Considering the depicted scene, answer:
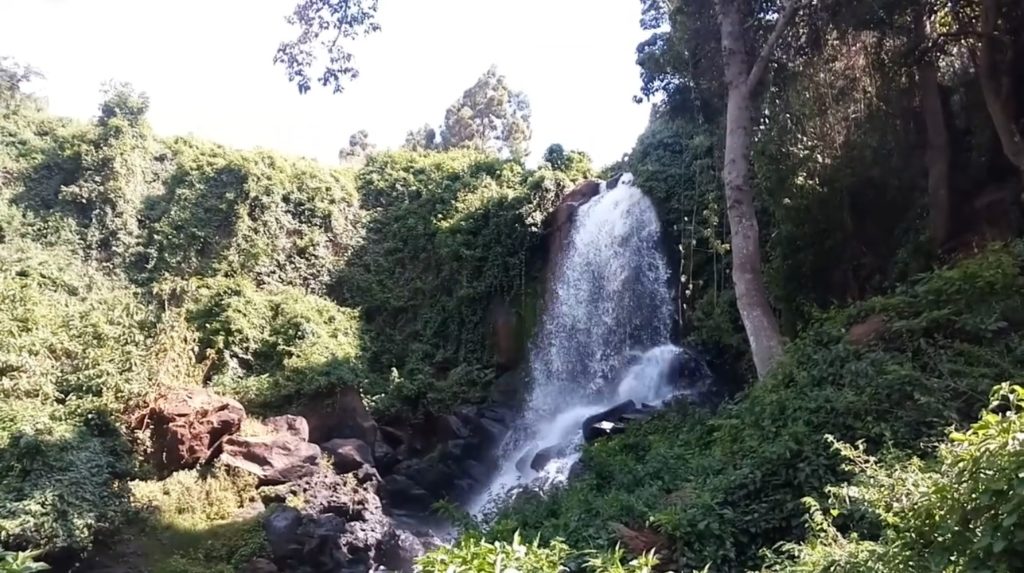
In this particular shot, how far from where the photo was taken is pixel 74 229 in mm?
17328

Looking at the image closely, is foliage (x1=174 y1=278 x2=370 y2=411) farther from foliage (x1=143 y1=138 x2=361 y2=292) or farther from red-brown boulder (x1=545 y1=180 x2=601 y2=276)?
red-brown boulder (x1=545 y1=180 x2=601 y2=276)

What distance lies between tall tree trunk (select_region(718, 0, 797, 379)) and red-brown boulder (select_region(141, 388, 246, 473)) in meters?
7.70

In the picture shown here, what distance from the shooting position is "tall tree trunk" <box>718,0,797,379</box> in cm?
805

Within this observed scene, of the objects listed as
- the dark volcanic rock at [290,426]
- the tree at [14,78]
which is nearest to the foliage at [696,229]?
the dark volcanic rock at [290,426]

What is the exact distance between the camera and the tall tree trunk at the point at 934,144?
8648mm

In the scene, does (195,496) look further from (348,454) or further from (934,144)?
(934,144)

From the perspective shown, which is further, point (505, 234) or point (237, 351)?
point (505, 234)

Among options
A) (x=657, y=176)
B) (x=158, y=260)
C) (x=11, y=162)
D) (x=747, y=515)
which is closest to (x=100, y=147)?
(x=11, y=162)

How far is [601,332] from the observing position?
1523 cm

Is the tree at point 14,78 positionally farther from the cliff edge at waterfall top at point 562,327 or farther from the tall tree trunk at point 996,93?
the tall tree trunk at point 996,93

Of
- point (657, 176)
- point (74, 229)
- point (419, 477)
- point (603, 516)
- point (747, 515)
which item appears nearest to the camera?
point (747, 515)

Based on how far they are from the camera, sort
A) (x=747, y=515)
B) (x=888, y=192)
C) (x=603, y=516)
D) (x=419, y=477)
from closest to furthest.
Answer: (x=747, y=515) < (x=603, y=516) < (x=888, y=192) < (x=419, y=477)

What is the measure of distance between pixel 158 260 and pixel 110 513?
30.0ft

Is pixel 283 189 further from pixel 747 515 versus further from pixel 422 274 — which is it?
pixel 747 515
